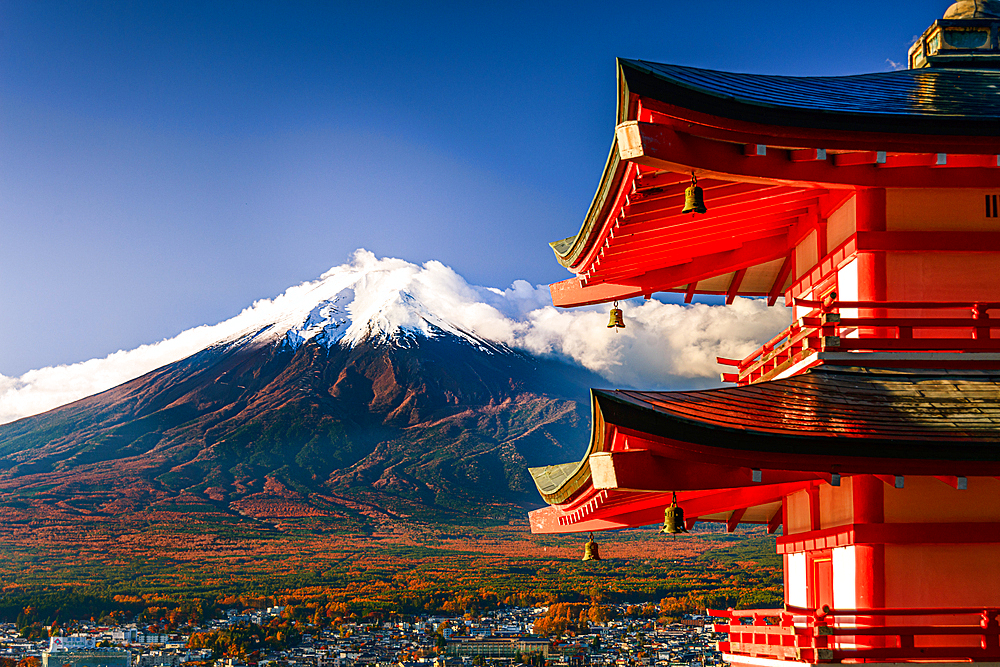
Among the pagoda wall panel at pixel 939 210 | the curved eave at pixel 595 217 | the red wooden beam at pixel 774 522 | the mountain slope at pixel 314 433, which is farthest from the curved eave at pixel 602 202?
the mountain slope at pixel 314 433

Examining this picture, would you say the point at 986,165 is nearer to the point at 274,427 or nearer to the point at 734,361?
the point at 734,361

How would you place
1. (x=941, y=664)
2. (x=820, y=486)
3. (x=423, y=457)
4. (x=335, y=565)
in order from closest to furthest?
(x=941, y=664)
(x=820, y=486)
(x=335, y=565)
(x=423, y=457)

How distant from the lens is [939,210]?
864 cm

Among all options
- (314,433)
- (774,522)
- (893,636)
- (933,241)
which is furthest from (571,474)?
(314,433)

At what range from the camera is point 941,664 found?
7.82 metres

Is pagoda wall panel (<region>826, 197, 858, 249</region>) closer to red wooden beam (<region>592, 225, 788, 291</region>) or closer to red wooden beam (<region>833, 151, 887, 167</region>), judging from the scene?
red wooden beam (<region>833, 151, 887, 167</region>)

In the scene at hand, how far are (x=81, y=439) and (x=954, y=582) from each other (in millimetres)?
160168

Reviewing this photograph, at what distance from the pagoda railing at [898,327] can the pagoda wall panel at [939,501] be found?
1119 millimetres

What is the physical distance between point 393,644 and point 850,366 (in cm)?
9654

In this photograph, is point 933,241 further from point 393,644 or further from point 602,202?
point 393,644

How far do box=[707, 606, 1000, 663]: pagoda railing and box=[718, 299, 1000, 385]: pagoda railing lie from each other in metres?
2.13

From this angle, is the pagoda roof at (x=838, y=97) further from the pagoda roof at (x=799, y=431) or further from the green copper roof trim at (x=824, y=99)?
the pagoda roof at (x=799, y=431)

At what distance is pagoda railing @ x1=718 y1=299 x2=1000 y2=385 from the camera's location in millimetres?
8250

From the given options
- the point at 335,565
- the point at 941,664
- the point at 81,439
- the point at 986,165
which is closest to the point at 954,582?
the point at 941,664
